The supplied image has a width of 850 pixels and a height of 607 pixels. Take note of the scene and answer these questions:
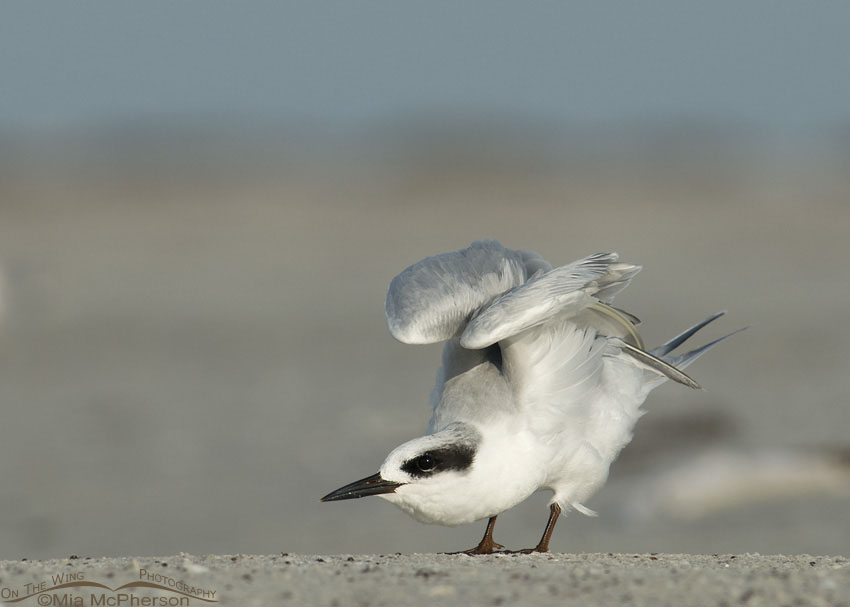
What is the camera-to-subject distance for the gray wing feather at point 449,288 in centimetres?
612

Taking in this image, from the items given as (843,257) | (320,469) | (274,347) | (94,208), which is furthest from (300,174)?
(320,469)

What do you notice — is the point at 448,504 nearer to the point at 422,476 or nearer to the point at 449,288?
the point at 422,476

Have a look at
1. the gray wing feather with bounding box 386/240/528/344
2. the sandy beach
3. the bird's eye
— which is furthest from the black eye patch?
the gray wing feather with bounding box 386/240/528/344

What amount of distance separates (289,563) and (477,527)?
5303mm

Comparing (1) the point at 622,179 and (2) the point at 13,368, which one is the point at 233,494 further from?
(1) the point at 622,179

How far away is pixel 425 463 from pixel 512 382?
0.78 metres

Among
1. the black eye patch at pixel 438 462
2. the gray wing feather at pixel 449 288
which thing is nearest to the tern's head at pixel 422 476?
the black eye patch at pixel 438 462

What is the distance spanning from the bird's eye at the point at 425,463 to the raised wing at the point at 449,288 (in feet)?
2.13

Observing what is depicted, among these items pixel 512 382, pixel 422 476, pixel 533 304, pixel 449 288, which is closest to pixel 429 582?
pixel 422 476

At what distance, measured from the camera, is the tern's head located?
18.3 feet

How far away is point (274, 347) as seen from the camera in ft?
59.2

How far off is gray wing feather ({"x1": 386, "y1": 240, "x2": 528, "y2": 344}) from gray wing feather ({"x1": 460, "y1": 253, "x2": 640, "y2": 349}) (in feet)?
0.54

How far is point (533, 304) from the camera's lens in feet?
18.9

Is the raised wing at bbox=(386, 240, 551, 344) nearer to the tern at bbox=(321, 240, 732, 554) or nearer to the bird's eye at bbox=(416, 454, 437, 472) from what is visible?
the tern at bbox=(321, 240, 732, 554)
